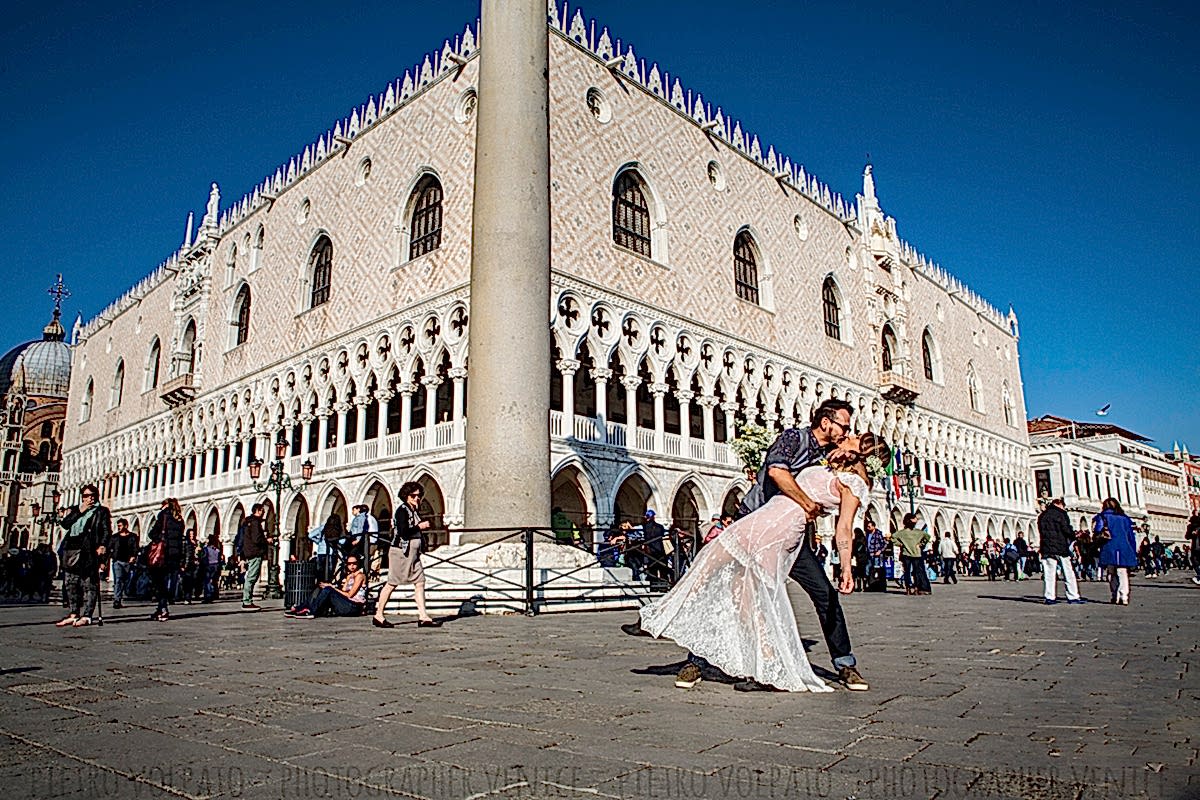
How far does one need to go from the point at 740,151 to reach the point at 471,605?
21449 millimetres

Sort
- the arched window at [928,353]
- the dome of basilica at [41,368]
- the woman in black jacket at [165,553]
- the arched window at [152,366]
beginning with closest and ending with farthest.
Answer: the woman in black jacket at [165,553], the arched window at [152,366], the arched window at [928,353], the dome of basilica at [41,368]

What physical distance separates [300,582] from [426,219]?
13573 mm

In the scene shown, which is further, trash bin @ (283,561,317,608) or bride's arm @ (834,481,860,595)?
trash bin @ (283,561,317,608)

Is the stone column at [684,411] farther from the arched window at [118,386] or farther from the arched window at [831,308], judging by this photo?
the arched window at [118,386]

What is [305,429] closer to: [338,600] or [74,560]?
[338,600]

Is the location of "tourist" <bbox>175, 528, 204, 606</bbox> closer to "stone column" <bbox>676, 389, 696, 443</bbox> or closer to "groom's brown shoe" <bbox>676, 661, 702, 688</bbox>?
"stone column" <bbox>676, 389, 696, 443</bbox>

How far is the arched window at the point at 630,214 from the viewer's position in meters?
22.5

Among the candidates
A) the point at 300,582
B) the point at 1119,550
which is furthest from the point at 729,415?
the point at 300,582

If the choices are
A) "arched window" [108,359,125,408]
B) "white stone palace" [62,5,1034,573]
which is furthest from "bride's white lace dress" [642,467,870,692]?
"arched window" [108,359,125,408]

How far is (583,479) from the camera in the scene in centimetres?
1992

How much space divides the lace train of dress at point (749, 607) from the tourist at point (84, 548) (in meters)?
7.03

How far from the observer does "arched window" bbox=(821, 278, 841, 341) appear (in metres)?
30.9

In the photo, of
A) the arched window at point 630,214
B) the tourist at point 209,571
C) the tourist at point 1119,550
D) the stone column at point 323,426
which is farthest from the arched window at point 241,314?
the tourist at point 1119,550

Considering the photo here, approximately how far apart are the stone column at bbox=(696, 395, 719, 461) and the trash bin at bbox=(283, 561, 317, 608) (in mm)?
14347
